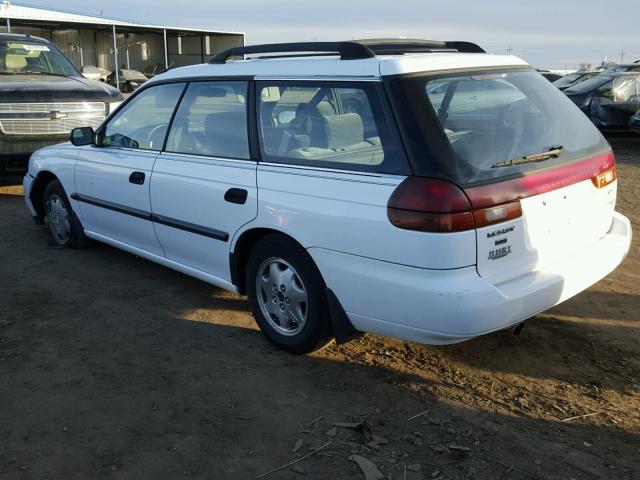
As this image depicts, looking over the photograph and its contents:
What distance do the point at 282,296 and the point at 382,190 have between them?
1081 mm

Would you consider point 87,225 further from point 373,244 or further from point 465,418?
point 465,418

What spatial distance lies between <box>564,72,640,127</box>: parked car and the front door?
11353 millimetres

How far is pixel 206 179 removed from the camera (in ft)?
14.3

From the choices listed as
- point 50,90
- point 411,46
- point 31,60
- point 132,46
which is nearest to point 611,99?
point 50,90

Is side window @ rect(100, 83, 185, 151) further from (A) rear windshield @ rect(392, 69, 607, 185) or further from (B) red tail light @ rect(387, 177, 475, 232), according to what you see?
(B) red tail light @ rect(387, 177, 475, 232)

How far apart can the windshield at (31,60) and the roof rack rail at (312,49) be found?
20.0 feet

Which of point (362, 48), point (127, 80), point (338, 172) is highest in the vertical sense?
point (127, 80)

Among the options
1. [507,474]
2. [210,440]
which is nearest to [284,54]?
[210,440]

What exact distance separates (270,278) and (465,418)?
1437mm

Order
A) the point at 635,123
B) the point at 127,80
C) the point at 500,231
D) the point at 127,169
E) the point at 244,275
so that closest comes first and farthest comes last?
the point at 500,231, the point at 244,275, the point at 127,169, the point at 635,123, the point at 127,80

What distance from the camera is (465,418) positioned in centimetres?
332

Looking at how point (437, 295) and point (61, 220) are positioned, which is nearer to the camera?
point (437, 295)

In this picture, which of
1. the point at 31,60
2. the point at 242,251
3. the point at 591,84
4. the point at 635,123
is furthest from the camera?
the point at 591,84

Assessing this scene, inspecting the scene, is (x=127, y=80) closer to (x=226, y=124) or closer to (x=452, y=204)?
(x=226, y=124)
